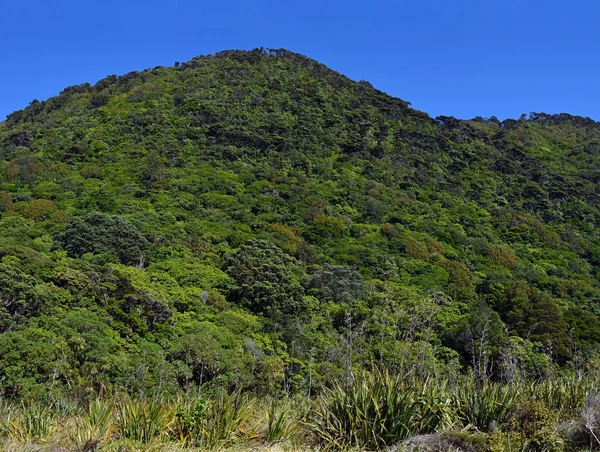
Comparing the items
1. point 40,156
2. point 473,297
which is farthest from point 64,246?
point 473,297

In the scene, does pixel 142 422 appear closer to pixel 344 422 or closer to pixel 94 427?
pixel 94 427

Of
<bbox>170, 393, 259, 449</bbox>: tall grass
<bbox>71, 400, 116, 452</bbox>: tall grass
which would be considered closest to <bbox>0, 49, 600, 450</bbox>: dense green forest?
A: <bbox>170, 393, 259, 449</bbox>: tall grass

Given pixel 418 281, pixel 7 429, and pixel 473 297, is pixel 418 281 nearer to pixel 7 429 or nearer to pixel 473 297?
pixel 473 297

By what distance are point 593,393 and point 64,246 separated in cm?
2936

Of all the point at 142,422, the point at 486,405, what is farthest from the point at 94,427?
the point at 486,405

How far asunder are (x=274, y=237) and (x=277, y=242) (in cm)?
107

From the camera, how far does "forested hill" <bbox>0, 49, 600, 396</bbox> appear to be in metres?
19.1

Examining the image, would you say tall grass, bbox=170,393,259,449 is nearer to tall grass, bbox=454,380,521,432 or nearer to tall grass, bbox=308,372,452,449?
tall grass, bbox=308,372,452,449

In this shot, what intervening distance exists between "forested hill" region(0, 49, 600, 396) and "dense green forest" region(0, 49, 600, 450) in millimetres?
179

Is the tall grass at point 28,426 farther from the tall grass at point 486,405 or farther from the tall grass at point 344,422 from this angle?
the tall grass at point 486,405

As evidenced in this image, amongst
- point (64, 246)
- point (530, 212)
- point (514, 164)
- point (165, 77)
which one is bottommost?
point (64, 246)

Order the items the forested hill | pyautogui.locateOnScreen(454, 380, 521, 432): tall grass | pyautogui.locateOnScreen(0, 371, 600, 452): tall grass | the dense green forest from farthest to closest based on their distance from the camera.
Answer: the forested hill < the dense green forest < pyautogui.locateOnScreen(454, 380, 521, 432): tall grass < pyautogui.locateOnScreen(0, 371, 600, 452): tall grass

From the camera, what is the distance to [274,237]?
3566cm

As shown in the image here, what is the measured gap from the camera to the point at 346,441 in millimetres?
6324
